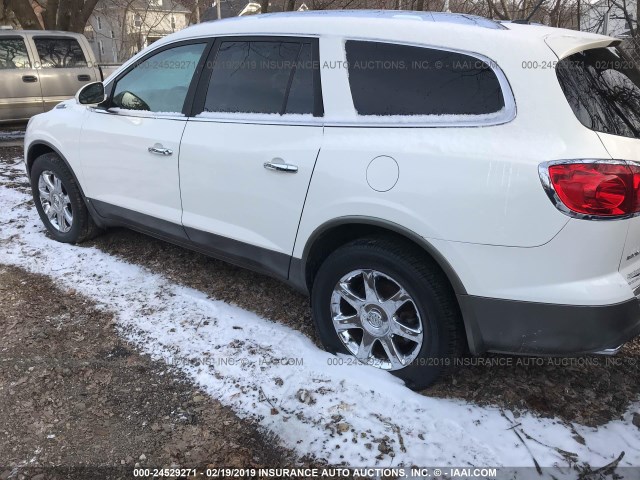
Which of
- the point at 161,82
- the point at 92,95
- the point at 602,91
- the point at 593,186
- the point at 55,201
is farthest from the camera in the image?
the point at 55,201

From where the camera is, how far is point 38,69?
9.89 meters

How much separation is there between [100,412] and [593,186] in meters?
2.48

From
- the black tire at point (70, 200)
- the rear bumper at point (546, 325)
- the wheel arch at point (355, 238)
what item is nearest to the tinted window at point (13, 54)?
the black tire at point (70, 200)

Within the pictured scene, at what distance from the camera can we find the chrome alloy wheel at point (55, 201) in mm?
4629

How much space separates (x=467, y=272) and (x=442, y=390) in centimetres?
77

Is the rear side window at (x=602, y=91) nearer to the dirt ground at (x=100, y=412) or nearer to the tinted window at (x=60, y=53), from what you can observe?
the dirt ground at (x=100, y=412)

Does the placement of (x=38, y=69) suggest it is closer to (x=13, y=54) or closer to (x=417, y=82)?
(x=13, y=54)

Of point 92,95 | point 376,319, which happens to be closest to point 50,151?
point 92,95

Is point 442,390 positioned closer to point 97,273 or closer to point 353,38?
point 353,38

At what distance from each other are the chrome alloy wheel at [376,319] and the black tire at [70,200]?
2.69 meters

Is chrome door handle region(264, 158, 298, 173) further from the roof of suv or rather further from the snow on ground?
the snow on ground

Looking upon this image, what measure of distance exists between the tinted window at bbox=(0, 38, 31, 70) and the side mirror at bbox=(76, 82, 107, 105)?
6993 millimetres

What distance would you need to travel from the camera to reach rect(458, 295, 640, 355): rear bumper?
222 cm

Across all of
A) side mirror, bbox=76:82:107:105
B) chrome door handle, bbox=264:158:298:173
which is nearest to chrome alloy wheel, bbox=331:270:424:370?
chrome door handle, bbox=264:158:298:173
